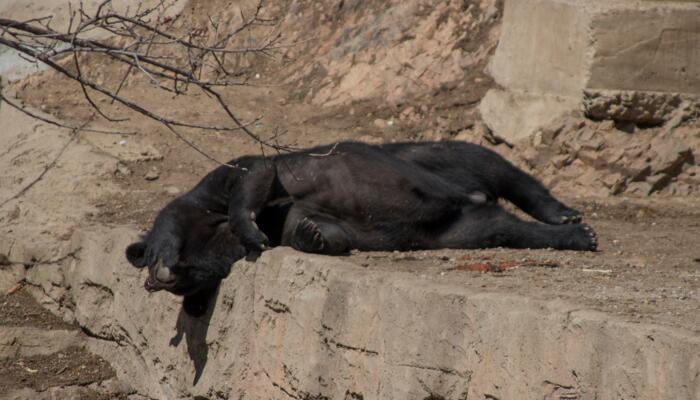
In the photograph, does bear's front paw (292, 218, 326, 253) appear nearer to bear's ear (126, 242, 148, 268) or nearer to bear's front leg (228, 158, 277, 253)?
bear's front leg (228, 158, 277, 253)

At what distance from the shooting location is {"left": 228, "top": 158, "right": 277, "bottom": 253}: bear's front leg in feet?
20.5

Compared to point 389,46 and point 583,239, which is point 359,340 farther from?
point 389,46

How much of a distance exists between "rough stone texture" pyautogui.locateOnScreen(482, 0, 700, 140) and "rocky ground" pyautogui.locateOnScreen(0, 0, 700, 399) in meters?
0.17

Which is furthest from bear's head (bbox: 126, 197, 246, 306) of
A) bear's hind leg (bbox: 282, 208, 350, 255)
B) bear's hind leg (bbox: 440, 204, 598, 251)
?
bear's hind leg (bbox: 440, 204, 598, 251)

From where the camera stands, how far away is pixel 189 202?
271 inches

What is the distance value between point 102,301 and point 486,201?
2848mm

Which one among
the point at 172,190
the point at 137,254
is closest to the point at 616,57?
the point at 137,254

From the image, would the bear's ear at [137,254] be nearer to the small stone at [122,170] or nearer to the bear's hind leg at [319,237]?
the bear's hind leg at [319,237]

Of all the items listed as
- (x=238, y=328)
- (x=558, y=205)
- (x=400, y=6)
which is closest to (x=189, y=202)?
(x=238, y=328)

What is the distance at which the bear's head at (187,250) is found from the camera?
249 inches

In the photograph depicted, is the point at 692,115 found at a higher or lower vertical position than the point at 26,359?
higher

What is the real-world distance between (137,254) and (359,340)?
200 centimetres

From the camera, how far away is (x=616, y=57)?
8016 mm

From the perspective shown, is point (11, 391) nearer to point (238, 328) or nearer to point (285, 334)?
point (238, 328)
